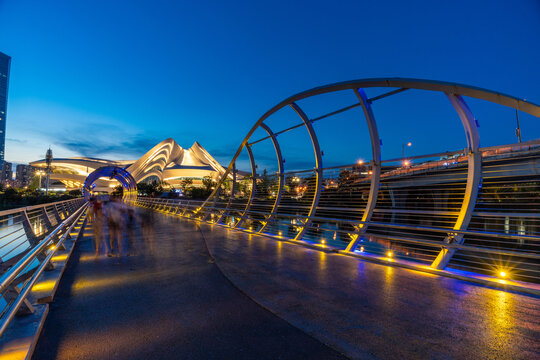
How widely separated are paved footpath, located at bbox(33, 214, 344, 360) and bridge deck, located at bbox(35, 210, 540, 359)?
0.01m

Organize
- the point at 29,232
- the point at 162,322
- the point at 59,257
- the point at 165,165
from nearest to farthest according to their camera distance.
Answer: the point at 162,322
the point at 29,232
the point at 59,257
the point at 165,165

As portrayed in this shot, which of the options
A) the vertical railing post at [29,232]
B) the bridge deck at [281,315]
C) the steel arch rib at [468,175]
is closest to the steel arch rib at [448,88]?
the steel arch rib at [468,175]

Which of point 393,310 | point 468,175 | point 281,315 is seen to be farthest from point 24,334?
point 468,175

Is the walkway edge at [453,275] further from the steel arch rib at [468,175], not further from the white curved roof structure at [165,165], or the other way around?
the white curved roof structure at [165,165]

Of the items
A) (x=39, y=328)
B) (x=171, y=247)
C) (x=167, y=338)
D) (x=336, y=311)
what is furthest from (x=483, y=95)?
(x=171, y=247)

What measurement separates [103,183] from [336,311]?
111814 mm

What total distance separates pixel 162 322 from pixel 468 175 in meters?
4.81

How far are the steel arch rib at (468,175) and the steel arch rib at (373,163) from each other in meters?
1.46

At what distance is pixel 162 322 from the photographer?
2652 mm

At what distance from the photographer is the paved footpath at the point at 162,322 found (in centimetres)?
217

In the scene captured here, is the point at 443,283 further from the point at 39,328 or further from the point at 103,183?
the point at 103,183

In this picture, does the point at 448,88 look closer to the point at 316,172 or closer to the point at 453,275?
the point at 453,275

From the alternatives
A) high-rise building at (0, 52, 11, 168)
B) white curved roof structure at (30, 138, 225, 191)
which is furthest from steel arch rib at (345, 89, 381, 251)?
high-rise building at (0, 52, 11, 168)

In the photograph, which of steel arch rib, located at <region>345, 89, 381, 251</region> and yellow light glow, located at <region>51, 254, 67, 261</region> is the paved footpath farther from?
steel arch rib, located at <region>345, 89, 381, 251</region>
